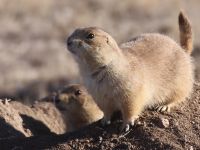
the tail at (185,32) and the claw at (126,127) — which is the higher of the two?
the tail at (185,32)

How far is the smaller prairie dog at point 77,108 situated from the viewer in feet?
32.5

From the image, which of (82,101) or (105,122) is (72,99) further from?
(105,122)

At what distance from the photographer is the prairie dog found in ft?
22.2

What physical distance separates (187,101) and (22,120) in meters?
2.44

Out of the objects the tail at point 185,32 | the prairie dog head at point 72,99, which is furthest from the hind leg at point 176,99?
the prairie dog head at point 72,99

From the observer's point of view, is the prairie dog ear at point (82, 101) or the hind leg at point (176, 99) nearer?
the hind leg at point (176, 99)

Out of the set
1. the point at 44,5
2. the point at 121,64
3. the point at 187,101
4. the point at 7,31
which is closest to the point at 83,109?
the point at 187,101

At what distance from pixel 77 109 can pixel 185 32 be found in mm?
2437

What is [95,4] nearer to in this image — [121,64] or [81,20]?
[81,20]

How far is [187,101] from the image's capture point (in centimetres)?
776

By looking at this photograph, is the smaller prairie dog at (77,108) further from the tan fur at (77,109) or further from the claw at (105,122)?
the claw at (105,122)

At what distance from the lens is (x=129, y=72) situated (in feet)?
22.7

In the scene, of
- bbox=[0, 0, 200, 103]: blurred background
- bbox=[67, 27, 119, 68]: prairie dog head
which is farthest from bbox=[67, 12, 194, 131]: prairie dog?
bbox=[0, 0, 200, 103]: blurred background

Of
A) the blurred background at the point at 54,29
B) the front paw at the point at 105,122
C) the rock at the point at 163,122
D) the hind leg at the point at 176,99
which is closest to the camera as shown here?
the rock at the point at 163,122
